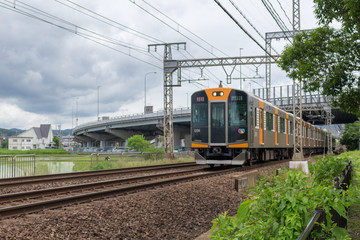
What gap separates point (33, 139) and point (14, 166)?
145306 millimetres

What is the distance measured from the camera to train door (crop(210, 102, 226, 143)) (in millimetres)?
18000

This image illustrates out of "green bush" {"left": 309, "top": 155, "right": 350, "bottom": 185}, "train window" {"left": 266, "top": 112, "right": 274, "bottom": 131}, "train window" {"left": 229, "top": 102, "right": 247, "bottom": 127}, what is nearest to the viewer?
"green bush" {"left": 309, "top": 155, "right": 350, "bottom": 185}

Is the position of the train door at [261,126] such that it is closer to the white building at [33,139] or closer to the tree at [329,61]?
the tree at [329,61]

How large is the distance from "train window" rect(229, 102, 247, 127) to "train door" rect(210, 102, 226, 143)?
1.24ft

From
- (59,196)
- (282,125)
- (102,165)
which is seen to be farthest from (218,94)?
(59,196)

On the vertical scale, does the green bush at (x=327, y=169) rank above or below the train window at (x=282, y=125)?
below

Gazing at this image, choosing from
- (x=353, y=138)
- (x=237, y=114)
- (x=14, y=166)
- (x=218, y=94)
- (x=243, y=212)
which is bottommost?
(x=14, y=166)

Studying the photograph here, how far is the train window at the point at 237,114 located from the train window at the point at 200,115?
122 centimetres

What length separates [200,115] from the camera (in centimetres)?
1862

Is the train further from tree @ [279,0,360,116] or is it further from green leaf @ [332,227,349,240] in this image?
green leaf @ [332,227,349,240]

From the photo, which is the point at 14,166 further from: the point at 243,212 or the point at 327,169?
the point at 243,212

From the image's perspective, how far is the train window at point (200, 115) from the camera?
18469 mm

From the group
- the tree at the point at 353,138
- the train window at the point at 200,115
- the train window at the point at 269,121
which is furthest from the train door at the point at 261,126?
the tree at the point at 353,138

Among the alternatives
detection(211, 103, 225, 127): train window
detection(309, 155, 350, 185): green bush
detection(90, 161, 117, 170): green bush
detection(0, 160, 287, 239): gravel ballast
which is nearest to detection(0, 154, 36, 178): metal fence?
detection(90, 161, 117, 170): green bush
